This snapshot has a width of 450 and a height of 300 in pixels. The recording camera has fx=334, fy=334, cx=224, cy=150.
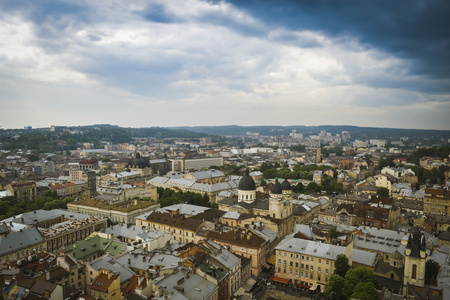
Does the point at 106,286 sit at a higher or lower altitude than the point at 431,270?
higher

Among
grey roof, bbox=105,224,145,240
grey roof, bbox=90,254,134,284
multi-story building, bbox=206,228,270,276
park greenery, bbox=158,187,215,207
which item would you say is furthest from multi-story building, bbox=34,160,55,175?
grey roof, bbox=90,254,134,284

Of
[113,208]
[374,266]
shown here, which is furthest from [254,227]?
[113,208]

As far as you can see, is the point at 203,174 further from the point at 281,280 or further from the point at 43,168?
the point at 43,168

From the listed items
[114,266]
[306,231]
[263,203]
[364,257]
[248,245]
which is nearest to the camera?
[114,266]

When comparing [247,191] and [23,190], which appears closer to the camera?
[247,191]

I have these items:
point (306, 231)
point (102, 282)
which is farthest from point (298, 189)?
point (102, 282)

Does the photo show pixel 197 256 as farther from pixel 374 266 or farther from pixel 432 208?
pixel 432 208

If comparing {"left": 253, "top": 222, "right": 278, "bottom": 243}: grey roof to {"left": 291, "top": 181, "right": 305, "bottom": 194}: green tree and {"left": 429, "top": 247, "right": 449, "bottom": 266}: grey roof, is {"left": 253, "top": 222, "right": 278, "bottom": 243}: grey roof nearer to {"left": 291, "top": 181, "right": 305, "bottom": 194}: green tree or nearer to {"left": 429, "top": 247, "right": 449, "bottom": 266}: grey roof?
{"left": 429, "top": 247, "right": 449, "bottom": 266}: grey roof
